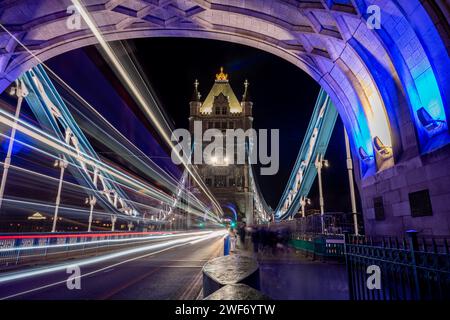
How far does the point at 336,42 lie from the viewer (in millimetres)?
10070

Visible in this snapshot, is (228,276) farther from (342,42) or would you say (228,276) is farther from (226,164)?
(226,164)

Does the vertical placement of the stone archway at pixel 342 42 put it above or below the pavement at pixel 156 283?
above

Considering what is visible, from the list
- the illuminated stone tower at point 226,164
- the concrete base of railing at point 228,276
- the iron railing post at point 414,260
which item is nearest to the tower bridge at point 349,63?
the iron railing post at point 414,260

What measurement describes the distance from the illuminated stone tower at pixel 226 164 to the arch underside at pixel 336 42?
55.3 m

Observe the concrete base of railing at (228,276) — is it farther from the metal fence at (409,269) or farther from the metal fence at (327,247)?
the metal fence at (327,247)

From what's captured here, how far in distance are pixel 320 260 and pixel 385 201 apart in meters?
3.10

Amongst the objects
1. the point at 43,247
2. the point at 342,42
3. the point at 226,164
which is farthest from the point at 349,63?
the point at 226,164

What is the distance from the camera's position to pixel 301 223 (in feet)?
49.7

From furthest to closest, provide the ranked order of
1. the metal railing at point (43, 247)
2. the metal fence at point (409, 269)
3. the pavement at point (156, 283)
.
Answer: the metal railing at point (43, 247), the pavement at point (156, 283), the metal fence at point (409, 269)

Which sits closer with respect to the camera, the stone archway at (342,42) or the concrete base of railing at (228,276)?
the concrete base of railing at (228,276)

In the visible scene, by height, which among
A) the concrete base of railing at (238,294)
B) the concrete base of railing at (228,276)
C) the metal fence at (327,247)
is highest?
the concrete base of railing at (238,294)

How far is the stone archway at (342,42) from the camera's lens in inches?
277

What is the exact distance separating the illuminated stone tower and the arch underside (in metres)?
55.3

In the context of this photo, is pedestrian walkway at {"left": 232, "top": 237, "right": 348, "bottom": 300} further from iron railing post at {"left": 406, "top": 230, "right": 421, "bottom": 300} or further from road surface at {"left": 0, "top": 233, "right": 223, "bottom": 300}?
road surface at {"left": 0, "top": 233, "right": 223, "bottom": 300}
